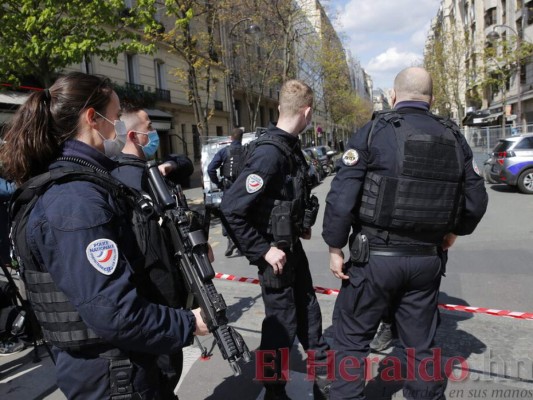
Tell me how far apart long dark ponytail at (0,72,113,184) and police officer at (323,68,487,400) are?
1.43 metres

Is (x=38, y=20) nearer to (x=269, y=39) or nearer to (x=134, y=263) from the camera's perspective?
(x=134, y=263)

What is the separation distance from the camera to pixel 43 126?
1581mm

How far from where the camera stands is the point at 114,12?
8.62m

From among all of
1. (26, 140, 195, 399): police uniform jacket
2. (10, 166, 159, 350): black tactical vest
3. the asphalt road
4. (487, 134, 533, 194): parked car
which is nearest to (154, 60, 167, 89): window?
the asphalt road

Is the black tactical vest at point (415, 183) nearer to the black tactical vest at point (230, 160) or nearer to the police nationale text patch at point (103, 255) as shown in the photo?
the police nationale text patch at point (103, 255)

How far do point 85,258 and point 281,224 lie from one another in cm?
138

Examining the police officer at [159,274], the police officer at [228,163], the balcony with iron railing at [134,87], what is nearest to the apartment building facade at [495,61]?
the balcony with iron railing at [134,87]

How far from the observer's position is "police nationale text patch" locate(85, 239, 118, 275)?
143 centimetres

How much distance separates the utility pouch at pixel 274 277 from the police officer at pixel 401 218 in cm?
33

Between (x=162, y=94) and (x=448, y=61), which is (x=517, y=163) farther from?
(x=448, y=61)

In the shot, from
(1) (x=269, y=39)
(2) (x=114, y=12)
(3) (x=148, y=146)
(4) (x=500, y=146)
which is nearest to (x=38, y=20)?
(2) (x=114, y=12)

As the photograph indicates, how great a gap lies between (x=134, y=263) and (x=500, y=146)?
13832 millimetres

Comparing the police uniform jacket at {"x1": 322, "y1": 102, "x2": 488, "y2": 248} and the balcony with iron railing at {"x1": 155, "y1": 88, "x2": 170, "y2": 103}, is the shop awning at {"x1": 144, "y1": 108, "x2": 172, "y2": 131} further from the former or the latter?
the police uniform jacket at {"x1": 322, "y1": 102, "x2": 488, "y2": 248}

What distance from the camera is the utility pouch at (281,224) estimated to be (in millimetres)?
2633
